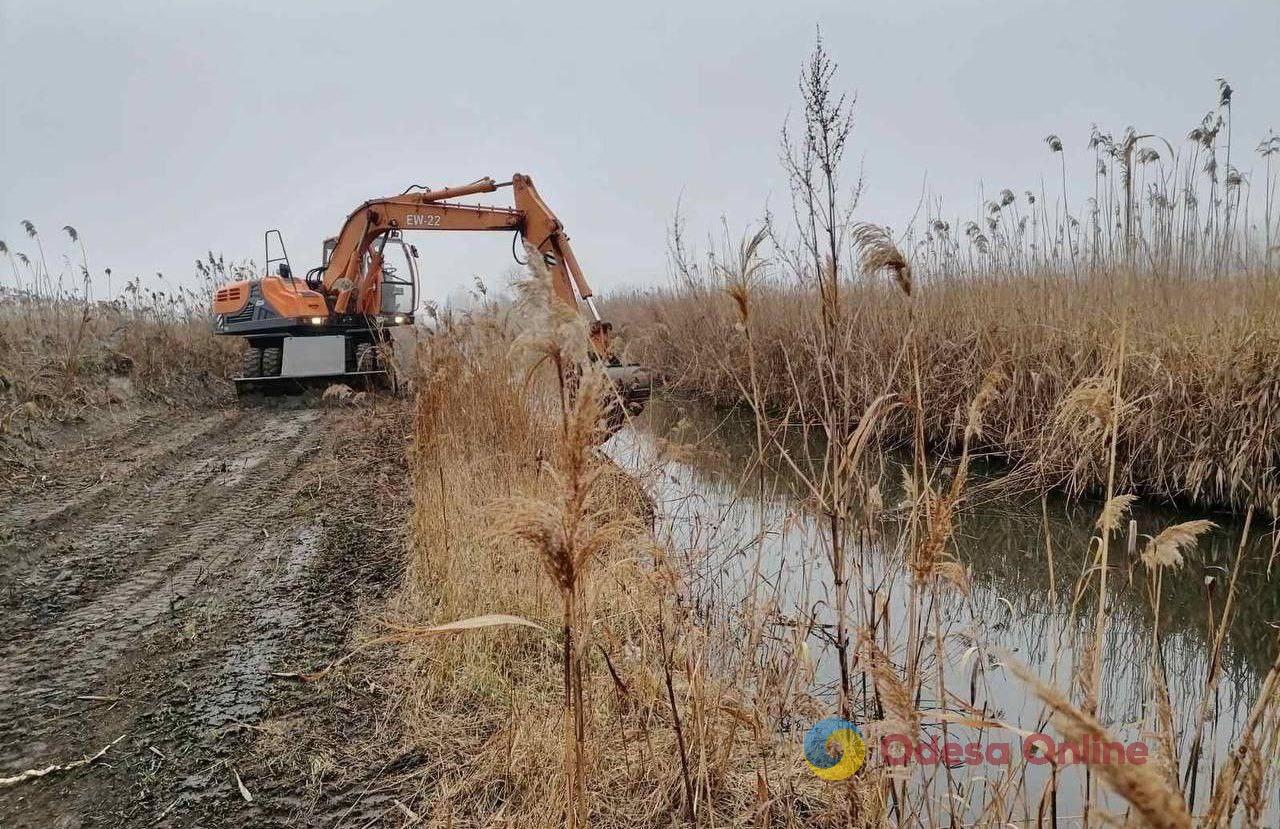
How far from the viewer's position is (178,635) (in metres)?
2.73

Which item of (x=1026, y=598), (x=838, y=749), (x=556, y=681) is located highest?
(x=838, y=749)

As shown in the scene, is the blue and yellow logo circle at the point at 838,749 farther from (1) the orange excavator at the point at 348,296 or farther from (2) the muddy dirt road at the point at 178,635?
(1) the orange excavator at the point at 348,296

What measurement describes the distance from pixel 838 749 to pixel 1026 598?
292 centimetres

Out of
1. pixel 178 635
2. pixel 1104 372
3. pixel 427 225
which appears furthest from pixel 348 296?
pixel 1104 372

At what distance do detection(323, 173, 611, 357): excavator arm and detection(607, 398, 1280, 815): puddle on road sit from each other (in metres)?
4.46

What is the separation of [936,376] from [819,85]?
192 inches

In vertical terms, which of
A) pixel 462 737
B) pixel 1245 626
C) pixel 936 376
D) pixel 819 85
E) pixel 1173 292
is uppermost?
pixel 819 85

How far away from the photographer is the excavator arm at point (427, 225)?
8414 mm

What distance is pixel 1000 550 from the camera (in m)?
4.34

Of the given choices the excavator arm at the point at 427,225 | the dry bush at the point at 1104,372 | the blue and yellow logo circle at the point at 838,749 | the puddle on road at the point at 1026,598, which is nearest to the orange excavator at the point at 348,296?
the excavator arm at the point at 427,225

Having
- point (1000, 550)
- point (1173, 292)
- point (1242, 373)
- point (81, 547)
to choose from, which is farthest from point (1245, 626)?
point (81, 547)

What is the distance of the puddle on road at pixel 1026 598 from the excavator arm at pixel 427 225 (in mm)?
4464

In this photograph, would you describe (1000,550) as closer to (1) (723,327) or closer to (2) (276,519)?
(2) (276,519)

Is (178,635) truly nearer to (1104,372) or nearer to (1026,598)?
(1104,372)
